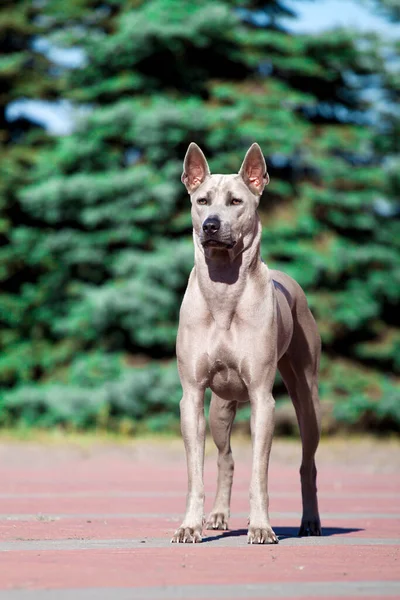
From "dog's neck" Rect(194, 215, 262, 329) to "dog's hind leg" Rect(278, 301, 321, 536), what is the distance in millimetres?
1132

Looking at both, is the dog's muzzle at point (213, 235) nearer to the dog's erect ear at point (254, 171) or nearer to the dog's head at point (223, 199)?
the dog's head at point (223, 199)

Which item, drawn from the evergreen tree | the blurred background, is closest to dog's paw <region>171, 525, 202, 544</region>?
the blurred background

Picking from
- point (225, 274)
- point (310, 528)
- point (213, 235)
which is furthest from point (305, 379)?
point (213, 235)

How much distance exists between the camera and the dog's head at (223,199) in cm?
683

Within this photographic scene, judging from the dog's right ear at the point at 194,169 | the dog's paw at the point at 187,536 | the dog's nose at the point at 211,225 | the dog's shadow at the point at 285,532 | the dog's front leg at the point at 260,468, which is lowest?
the dog's shadow at the point at 285,532

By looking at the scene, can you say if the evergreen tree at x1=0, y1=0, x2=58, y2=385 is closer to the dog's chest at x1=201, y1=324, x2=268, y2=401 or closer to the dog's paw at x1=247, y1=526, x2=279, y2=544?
the dog's chest at x1=201, y1=324, x2=268, y2=401

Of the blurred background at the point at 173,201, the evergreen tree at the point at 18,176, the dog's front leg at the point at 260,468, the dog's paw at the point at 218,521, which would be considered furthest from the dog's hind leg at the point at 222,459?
the evergreen tree at the point at 18,176

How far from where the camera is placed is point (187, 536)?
6.66 m

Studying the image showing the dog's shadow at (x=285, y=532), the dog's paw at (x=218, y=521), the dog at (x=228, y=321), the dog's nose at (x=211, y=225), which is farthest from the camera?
the dog's paw at (x=218, y=521)

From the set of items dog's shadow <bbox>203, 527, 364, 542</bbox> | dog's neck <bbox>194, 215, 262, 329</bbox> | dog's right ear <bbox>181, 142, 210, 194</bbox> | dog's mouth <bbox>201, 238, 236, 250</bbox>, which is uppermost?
dog's right ear <bbox>181, 142, 210, 194</bbox>

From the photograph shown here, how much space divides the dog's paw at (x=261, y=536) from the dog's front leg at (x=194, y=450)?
0.31 m

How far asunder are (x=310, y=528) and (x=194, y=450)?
1192 millimetres

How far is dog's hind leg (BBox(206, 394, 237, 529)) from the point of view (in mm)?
7820

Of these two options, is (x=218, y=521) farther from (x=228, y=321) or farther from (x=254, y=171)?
(x=254, y=171)
